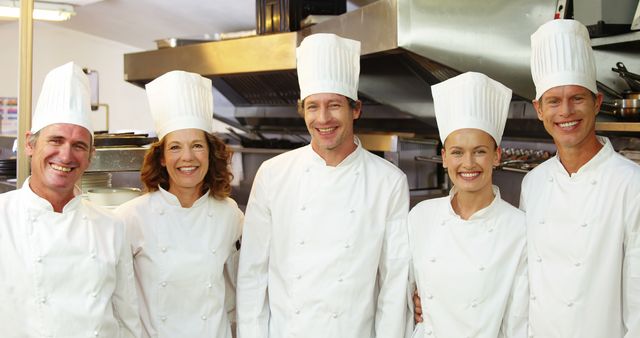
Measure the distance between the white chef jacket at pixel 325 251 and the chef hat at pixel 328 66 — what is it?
0.23 m

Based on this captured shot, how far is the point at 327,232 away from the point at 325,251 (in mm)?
64

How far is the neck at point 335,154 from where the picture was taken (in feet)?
7.73

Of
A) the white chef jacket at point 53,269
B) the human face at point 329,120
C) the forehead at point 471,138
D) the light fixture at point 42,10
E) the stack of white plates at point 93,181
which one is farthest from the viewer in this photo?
the light fixture at point 42,10

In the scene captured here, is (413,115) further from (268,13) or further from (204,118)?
(204,118)

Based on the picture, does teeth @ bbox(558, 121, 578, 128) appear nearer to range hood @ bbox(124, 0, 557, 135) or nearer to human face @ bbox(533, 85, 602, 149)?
human face @ bbox(533, 85, 602, 149)

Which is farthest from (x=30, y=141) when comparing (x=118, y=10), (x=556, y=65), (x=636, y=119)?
(x=118, y=10)

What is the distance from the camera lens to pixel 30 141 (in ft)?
6.54

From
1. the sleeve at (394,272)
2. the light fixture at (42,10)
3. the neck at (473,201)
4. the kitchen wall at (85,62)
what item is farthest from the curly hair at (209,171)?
the kitchen wall at (85,62)

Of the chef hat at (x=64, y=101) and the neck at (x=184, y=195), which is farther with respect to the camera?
the neck at (x=184, y=195)

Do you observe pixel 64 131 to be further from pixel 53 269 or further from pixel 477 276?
pixel 477 276

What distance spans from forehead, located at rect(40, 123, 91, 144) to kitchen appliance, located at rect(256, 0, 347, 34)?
105 inches

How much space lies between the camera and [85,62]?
981cm

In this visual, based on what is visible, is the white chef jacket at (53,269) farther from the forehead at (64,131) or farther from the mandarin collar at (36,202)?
the forehead at (64,131)

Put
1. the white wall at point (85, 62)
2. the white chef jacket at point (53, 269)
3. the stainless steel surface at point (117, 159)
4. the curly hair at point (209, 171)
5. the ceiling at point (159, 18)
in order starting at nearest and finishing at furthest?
the white chef jacket at point (53, 269) → the curly hair at point (209, 171) → the stainless steel surface at point (117, 159) → the ceiling at point (159, 18) → the white wall at point (85, 62)
